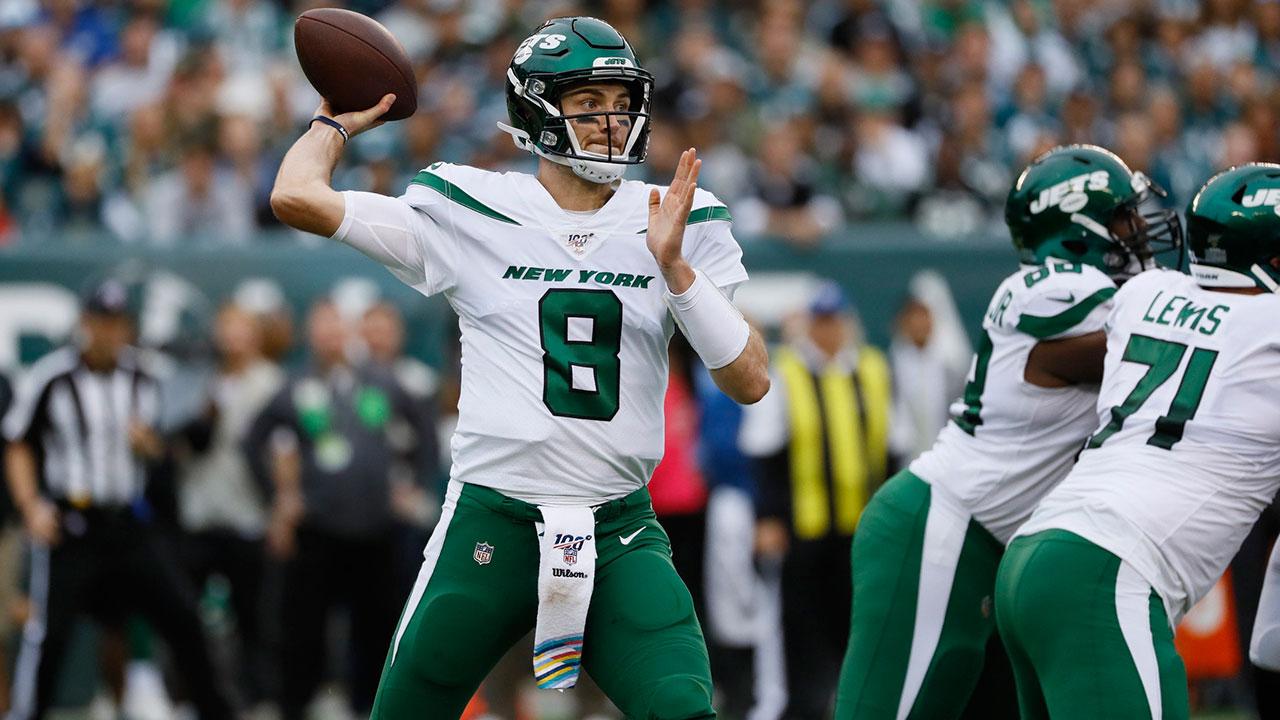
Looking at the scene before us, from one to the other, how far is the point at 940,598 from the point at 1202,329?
1120mm

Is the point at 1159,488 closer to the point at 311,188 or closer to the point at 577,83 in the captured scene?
the point at 577,83

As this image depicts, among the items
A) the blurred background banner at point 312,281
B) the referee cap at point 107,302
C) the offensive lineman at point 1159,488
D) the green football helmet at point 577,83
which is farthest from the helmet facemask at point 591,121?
the blurred background banner at point 312,281

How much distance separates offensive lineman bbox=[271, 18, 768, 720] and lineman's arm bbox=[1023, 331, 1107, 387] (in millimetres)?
954

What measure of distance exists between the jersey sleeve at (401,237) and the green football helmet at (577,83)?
317 mm

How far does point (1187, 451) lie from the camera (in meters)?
3.87

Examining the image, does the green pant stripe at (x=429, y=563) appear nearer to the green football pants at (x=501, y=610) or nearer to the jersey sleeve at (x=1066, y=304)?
the green football pants at (x=501, y=610)

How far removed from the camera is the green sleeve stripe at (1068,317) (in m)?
4.29

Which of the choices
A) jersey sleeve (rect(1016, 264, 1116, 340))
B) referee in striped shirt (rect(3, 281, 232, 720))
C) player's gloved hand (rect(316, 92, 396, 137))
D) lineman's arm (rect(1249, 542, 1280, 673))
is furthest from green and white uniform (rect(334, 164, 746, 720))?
referee in striped shirt (rect(3, 281, 232, 720))

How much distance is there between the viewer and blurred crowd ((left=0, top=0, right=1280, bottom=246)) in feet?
30.3

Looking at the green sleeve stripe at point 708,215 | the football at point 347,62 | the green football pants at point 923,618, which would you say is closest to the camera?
the green sleeve stripe at point 708,215

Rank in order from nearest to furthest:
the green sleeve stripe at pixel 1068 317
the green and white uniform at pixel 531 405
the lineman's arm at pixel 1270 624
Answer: the green and white uniform at pixel 531 405, the green sleeve stripe at pixel 1068 317, the lineman's arm at pixel 1270 624

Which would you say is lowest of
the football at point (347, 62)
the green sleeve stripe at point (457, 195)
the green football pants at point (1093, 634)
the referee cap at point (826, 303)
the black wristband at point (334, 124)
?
the green football pants at point (1093, 634)

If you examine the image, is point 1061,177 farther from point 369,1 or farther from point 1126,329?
point 369,1

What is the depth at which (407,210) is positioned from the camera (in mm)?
3889
